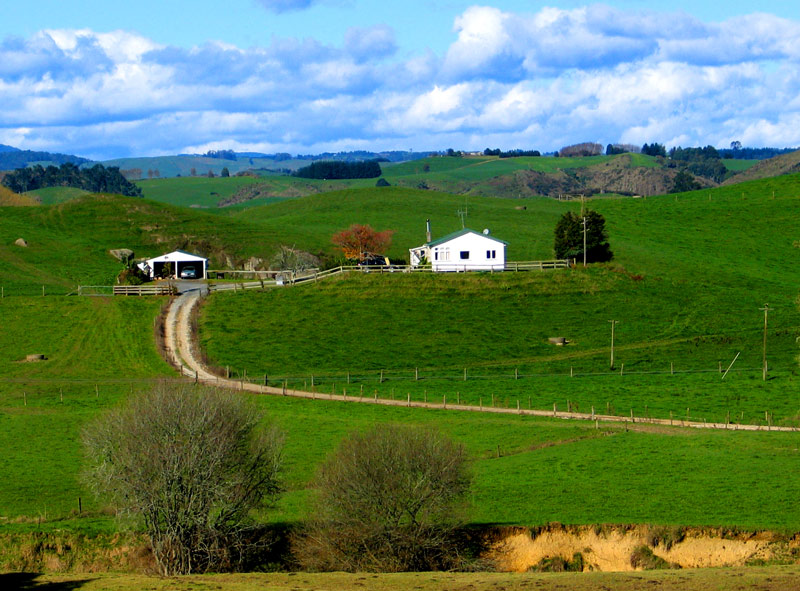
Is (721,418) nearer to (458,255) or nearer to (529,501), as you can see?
(529,501)

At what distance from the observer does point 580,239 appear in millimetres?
108312

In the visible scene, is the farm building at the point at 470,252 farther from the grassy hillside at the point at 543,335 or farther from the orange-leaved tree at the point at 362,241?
the orange-leaved tree at the point at 362,241

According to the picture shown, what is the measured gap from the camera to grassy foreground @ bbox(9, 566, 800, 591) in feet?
101

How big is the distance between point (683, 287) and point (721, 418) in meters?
39.5

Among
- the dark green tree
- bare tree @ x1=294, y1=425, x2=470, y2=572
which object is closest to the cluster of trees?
bare tree @ x1=294, y1=425, x2=470, y2=572

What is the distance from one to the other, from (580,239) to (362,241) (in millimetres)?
29090

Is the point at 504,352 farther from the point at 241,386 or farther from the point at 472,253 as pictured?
the point at 472,253

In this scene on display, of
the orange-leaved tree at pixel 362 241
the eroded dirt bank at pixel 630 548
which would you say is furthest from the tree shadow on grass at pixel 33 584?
the orange-leaved tree at pixel 362 241

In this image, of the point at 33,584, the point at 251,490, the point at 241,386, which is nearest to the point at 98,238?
the point at 241,386

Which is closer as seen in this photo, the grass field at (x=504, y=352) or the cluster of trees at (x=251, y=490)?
the cluster of trees at (x=251, y=490)

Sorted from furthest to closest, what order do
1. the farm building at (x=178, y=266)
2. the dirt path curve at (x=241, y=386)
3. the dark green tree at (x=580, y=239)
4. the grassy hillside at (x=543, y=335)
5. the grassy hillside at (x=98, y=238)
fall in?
1. the grassy hillside at (x=98, y=238)
2. the farm building at (x=178, y=266)
3. the dark green tree at (x=580, y=239)
4. the grassy hillside at (x=543, y=335)
5. the dirt path curve at (x=241, y=386)

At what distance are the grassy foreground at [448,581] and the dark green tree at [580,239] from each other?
76667mm

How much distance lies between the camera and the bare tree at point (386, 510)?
122 ft

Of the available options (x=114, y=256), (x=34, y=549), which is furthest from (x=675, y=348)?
(x=114, y=256)
